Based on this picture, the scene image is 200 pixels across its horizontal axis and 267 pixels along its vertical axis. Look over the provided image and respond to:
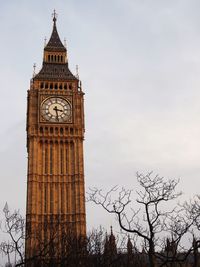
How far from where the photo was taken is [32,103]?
162 feet

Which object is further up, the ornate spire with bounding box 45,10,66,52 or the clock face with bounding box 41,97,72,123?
the ornate spire with bounding box 45,10,66,52

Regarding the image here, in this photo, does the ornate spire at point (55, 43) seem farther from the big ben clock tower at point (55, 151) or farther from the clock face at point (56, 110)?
the clock face at point (56, 110)

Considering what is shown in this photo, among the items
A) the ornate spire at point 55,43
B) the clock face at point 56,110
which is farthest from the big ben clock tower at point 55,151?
the ornate spire at point 55,43

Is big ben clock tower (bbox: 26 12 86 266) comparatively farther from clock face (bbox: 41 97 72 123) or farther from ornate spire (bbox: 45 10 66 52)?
ornate spire (bbox: 45 10 66 52)

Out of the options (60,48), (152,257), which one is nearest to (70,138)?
(60,48)

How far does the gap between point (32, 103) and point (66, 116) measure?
3928mm

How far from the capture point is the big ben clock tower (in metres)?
45.5

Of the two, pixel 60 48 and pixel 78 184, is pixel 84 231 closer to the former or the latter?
pixel 78 184

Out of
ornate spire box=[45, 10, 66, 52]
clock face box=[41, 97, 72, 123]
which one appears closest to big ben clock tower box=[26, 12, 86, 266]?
clock face box=[41, 97, 72, 123]

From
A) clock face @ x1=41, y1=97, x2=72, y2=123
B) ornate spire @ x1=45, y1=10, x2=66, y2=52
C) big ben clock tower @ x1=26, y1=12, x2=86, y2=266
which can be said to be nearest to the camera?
big ben clock tower @ x1=26, y1=12, x2=86, y2=266

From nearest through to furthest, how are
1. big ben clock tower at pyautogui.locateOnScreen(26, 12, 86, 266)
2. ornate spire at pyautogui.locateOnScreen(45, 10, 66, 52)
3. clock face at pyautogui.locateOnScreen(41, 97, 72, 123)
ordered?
big ben clock tower at pyautogui.locateOnScreen(26, 12, 86, 266) < clock face at pyautogui.locateOnScreen(41, 97, 72, 123) < ornate spire at pyautogui.locateOnScreen(45, 10, 66, 52)

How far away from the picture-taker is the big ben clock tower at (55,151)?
1791 inches

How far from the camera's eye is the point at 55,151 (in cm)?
4844

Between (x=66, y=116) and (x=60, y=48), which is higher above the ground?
(x=60, y=48)
